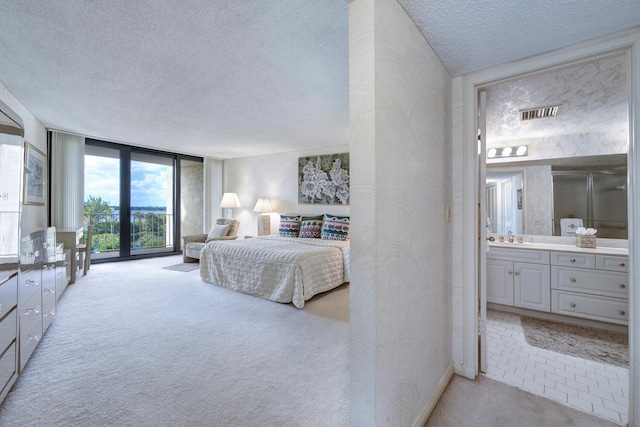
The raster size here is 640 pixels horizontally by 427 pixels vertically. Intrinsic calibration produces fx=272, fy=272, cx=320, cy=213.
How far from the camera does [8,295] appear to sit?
5.32ft

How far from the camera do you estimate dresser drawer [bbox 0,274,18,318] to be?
1.54 m

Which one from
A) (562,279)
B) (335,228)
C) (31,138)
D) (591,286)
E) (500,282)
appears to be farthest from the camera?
(335,228)

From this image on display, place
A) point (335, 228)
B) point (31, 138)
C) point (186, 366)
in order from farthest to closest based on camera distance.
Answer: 1. point (335, 228)
2. point (31, 138)
3. point (186, 366)

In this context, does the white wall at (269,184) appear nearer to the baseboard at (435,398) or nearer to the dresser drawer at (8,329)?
the baseboard at (435,398)

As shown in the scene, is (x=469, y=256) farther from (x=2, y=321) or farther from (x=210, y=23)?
(x=2, y=321)

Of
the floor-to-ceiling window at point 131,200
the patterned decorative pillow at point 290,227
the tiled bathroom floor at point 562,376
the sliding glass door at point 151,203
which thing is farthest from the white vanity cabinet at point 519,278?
the sliding glass door at point 151,203

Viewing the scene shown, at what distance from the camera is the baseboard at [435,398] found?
147 cm

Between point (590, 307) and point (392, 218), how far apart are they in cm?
303

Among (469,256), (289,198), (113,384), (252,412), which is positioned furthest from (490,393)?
(289,198)

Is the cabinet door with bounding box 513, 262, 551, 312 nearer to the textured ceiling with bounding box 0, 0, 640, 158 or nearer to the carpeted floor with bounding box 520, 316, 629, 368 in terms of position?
the carpeted floor with bounding box 520, 316, 629, 368

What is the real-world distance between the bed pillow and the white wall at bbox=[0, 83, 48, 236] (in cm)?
360

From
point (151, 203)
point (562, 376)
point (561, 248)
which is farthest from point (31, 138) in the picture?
point (561, 248)

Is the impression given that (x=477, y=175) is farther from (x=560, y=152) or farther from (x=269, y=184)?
(x=269, y=184)

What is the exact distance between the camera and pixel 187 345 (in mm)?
2271
